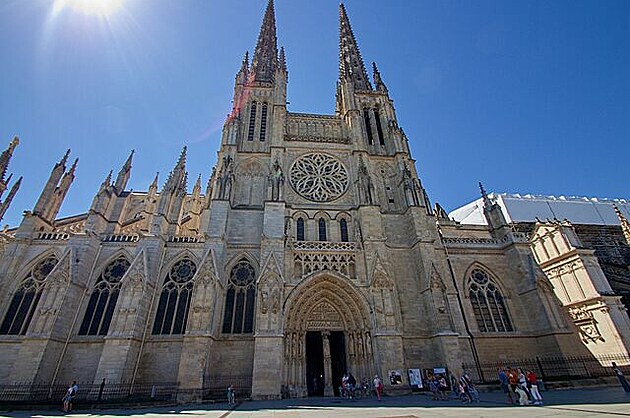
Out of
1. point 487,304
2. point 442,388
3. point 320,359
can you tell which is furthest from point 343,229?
point 442,388

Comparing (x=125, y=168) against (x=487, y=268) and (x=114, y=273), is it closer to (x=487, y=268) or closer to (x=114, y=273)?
(x=114, y=273)

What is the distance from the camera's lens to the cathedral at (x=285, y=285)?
14016 millimetres

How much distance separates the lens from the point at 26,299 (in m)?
15.5

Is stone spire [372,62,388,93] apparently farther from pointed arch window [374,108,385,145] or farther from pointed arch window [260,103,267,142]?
pointed arch window [260,103,267,142]

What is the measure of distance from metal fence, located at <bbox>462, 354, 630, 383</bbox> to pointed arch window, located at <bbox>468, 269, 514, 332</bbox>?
6.32 ft

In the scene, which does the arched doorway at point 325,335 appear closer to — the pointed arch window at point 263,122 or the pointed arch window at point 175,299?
the pointed arch window at point 175,299

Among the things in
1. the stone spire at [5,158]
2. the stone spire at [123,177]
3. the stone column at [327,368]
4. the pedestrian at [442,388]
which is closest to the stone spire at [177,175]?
the stone spire at [123,177]

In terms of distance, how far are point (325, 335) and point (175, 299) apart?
8277 mm

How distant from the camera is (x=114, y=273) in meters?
16.7

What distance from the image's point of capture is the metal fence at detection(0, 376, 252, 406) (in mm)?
11703

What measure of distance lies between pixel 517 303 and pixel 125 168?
27306 millimetres

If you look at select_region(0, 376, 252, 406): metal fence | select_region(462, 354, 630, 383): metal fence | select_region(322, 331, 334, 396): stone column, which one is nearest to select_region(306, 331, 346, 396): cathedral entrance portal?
select_region(322, 331, 334, 396): stone column

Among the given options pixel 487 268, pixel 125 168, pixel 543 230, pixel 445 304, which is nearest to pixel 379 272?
pixel 445 304

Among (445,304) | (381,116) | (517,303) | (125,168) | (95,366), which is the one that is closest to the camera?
(95,366)
